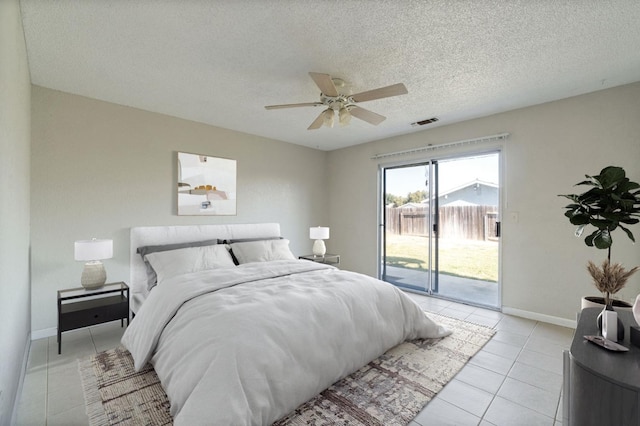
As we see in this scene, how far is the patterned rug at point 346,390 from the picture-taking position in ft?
5.53

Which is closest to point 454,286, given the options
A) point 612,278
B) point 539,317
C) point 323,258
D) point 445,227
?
point 445,227

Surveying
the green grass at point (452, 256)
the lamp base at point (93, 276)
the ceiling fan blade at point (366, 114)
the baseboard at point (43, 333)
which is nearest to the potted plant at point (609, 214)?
the ceiling fan blade at point (366, 114)

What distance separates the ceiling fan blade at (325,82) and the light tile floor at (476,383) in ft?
7.95

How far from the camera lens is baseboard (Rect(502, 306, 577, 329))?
305 centimetres

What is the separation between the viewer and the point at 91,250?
263cm

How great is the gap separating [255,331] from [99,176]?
9.17 ft

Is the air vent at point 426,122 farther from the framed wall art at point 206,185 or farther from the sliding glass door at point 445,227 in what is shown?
the framed wall art at point 206,185

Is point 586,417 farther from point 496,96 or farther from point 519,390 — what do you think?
point 496,96

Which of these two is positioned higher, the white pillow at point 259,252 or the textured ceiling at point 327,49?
the textured ceiling at point 327,49

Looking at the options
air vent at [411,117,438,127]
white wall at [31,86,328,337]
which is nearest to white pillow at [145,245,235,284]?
white wall at [31,86,328,337]

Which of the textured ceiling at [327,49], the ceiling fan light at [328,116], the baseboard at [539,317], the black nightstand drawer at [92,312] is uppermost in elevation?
the textured ceiling at [327,49]

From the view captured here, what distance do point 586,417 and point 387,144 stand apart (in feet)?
13.7

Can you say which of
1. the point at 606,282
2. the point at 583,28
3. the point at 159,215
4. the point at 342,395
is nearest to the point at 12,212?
the point at 159,215

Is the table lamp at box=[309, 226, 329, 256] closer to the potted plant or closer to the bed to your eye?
the bed
